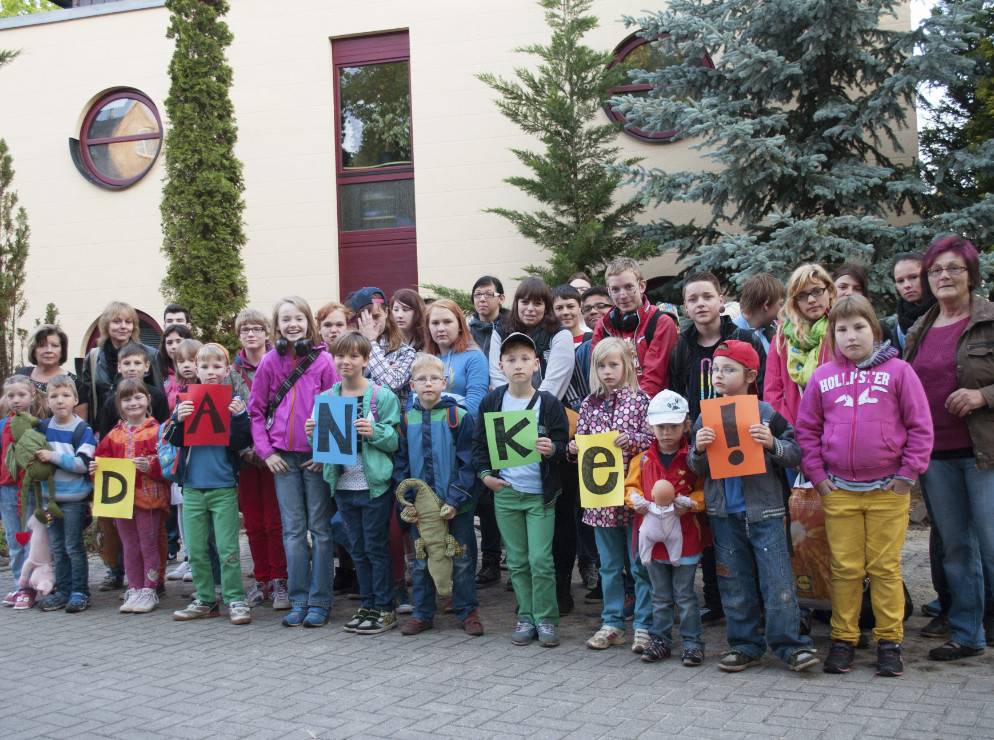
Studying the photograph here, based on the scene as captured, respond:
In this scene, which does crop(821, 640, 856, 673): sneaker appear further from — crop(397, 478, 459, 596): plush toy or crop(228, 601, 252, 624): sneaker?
crop(228, 601, 252, 624): sneaker

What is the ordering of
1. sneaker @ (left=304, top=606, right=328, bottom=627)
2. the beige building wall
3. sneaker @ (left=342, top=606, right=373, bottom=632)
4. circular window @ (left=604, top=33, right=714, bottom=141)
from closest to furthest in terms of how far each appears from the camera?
sneaker @ (left=342, top=606, right=373, bottom=632) → sneaker @ (left=304, top=606, right=328, bottom=627) → circular window @ (left=604, top=33, right=714, bottom=141) → the beige building wall

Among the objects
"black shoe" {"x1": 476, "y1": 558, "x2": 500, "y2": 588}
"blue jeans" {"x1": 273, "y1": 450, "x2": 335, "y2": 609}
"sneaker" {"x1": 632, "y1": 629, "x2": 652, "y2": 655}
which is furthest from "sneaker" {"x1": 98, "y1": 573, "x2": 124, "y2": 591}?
"sneaker" {"x1": 632, "y1": 629, "x2": 652, "y2": 655}

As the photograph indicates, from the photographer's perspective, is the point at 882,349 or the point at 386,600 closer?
the point at 882,349

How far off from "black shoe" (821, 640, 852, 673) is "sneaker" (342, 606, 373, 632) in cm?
282

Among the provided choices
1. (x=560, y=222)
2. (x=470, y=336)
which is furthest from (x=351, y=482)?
(x=560, y=222)

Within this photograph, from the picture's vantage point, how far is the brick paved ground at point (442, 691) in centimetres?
383

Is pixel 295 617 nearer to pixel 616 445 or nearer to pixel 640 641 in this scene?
pixel 640 641

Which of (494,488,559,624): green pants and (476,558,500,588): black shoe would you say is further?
(476,558,500,588): black shoe

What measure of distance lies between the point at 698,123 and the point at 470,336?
4592 mm

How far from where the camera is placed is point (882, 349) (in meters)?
4.47

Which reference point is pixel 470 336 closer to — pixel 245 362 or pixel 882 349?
pixel 245 362

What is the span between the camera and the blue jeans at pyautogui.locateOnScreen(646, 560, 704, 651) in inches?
185

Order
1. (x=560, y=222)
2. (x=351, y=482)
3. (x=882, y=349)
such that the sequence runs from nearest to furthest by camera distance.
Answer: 1. (x=882, y=349)
2. (x=351, y=482)
3. (x=560, y=222)

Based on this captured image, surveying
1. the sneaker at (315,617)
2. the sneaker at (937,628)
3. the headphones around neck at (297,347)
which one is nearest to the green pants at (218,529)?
the sneaker at (315,617)
